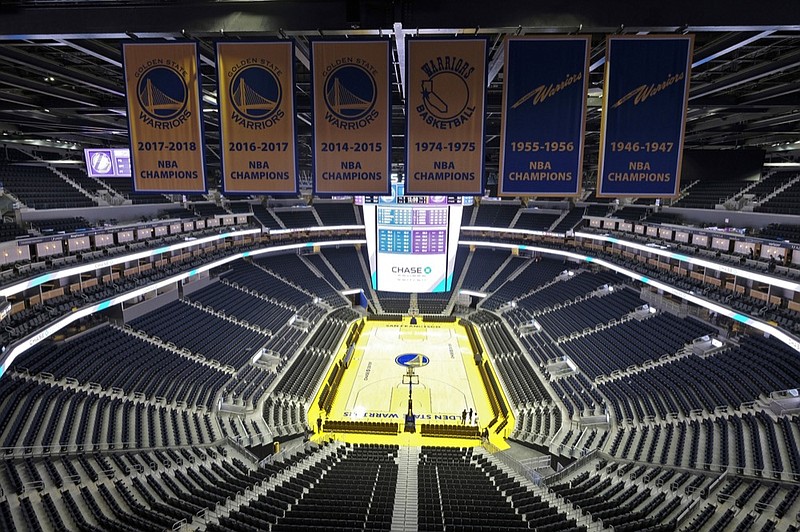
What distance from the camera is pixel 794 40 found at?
814 centimetres

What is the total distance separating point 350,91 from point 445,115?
171cm

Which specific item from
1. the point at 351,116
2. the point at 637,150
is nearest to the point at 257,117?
the point at 351,116

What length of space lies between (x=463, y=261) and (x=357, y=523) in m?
32.9

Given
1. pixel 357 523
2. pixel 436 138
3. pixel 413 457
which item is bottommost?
pixel 413 457

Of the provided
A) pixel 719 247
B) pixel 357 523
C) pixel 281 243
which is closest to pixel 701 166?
pixel 719 247

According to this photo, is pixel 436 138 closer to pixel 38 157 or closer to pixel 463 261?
pixel 38 157

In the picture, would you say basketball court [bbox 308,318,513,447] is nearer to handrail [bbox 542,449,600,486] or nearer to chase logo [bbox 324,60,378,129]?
handrail [bbox 542,449,600,486]

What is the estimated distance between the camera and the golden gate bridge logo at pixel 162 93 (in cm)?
715

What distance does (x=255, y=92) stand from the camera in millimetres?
7172

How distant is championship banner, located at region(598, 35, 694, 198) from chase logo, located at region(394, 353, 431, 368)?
813 inches

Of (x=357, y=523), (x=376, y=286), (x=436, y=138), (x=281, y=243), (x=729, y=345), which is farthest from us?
(x=281, y=243)

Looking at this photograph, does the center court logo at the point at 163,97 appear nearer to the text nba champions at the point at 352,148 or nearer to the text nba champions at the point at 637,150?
the text nba champions at the point at 352,148

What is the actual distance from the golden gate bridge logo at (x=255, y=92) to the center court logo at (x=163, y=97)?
0.93 m

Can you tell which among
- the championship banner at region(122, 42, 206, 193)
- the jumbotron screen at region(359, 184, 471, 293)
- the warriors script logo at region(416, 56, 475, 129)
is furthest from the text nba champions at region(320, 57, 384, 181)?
the jumbotron screen at region(359, 184, 471, 293)
